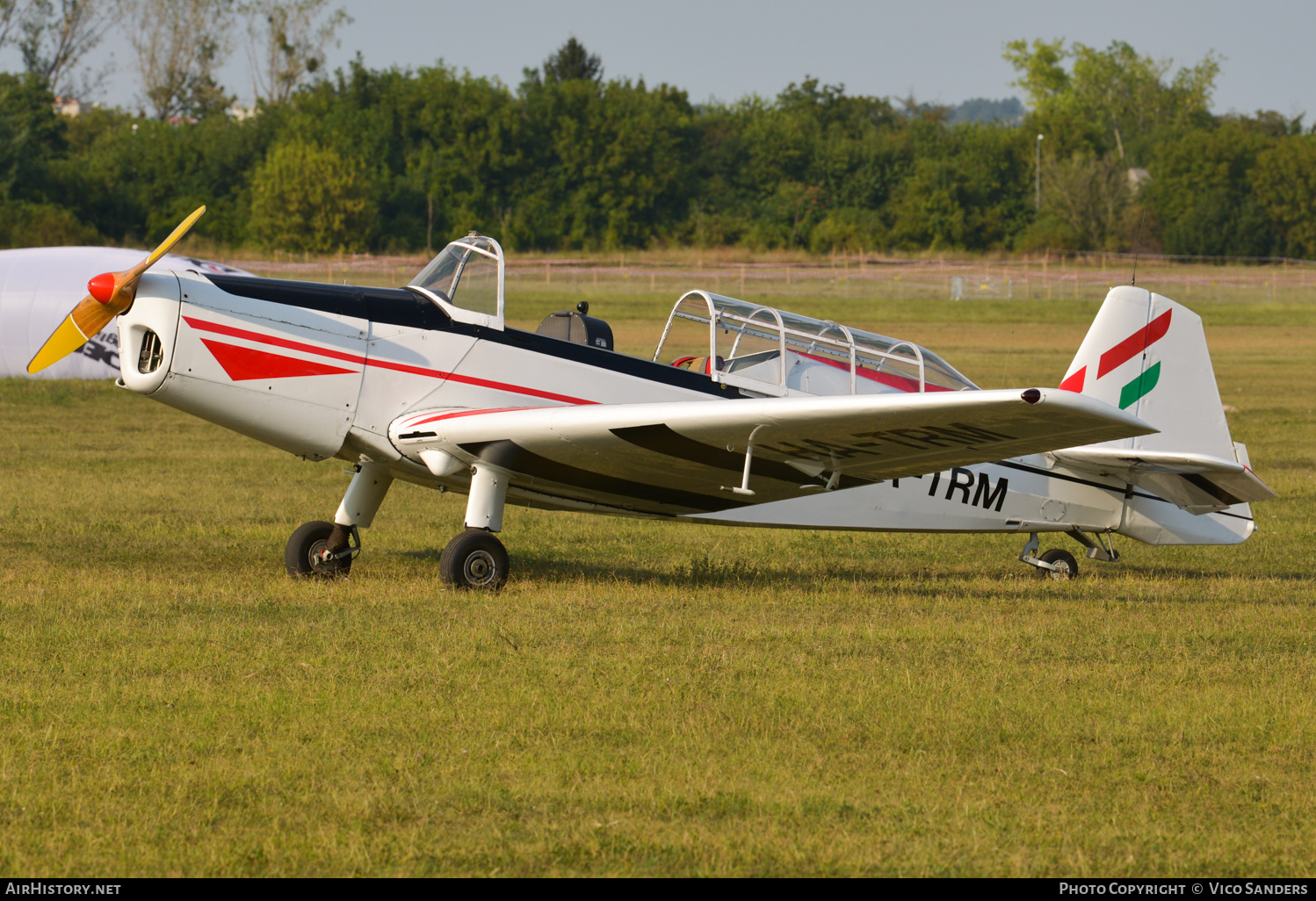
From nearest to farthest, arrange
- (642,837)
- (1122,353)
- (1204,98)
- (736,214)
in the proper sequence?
(642,837), (1122,353), (736,214), (1204,98)

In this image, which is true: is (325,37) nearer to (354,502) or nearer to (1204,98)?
(1204,98)

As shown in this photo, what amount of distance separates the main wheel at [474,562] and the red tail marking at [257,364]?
4.34 feet

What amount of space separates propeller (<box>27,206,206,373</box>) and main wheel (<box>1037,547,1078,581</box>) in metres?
6.37

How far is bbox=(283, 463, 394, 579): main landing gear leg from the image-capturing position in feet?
29.7

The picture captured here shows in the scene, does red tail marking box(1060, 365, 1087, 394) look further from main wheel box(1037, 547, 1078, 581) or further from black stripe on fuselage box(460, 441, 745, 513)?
black stripe on fuselage box(460, 441, 745, 513)

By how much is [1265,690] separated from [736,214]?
68.5 metres

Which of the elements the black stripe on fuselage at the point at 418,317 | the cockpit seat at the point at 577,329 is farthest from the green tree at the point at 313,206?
the black stripe on fuselage at the point at 418,317

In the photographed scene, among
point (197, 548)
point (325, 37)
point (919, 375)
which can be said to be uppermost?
point (325, 37)

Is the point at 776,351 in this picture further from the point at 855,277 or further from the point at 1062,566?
the point at 855,277

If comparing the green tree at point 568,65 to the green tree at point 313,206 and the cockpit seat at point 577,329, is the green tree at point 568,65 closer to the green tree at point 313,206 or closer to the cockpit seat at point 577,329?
the green tree at point 313,206

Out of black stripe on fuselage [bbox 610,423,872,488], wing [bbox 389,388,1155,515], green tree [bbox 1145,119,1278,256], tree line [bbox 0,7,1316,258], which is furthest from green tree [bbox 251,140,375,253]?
black stripe on fuselage [bbox 610,423,872,488]

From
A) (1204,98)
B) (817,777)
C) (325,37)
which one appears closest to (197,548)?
(817,777)

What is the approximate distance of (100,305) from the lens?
319 inches

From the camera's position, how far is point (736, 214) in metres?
73.5
